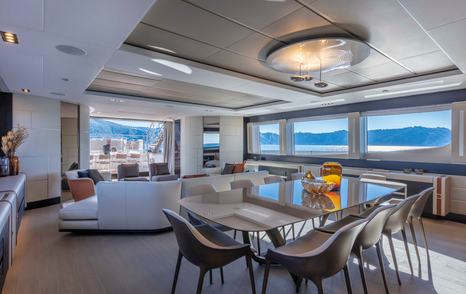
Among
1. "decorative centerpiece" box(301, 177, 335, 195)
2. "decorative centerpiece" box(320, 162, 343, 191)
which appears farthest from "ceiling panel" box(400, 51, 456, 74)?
"decorative centerpiece" box(301, 177, 335, 195)

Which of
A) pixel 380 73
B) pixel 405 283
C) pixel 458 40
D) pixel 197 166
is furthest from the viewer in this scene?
pixel 197 166

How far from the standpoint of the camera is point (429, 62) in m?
3.19

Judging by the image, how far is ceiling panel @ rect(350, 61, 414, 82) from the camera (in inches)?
134

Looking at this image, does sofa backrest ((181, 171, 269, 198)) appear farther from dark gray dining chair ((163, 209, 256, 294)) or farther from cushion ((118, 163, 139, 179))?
cushion ((118, 163, 139, 179))

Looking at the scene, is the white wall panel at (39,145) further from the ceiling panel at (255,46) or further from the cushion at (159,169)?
the ceiling panel at (255,46)

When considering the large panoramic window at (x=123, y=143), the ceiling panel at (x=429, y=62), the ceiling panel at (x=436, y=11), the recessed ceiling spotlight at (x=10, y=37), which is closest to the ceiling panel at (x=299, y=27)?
the ceiling panel at (x=436, y=11)

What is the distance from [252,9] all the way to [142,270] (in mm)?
2793

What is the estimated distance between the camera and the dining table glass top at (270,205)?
5.91ft

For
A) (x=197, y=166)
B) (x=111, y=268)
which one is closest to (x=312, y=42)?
(x=111, y=268)

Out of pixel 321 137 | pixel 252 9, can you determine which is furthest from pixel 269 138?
pixel 252 9

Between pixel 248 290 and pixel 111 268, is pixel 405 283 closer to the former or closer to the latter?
pixel 248 290

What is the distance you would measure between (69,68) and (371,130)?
5.99 m

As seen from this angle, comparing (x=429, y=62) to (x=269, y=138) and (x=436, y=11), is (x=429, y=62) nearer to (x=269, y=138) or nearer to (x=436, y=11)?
(x=436, y=11)

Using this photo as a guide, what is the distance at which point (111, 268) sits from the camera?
104 inches
